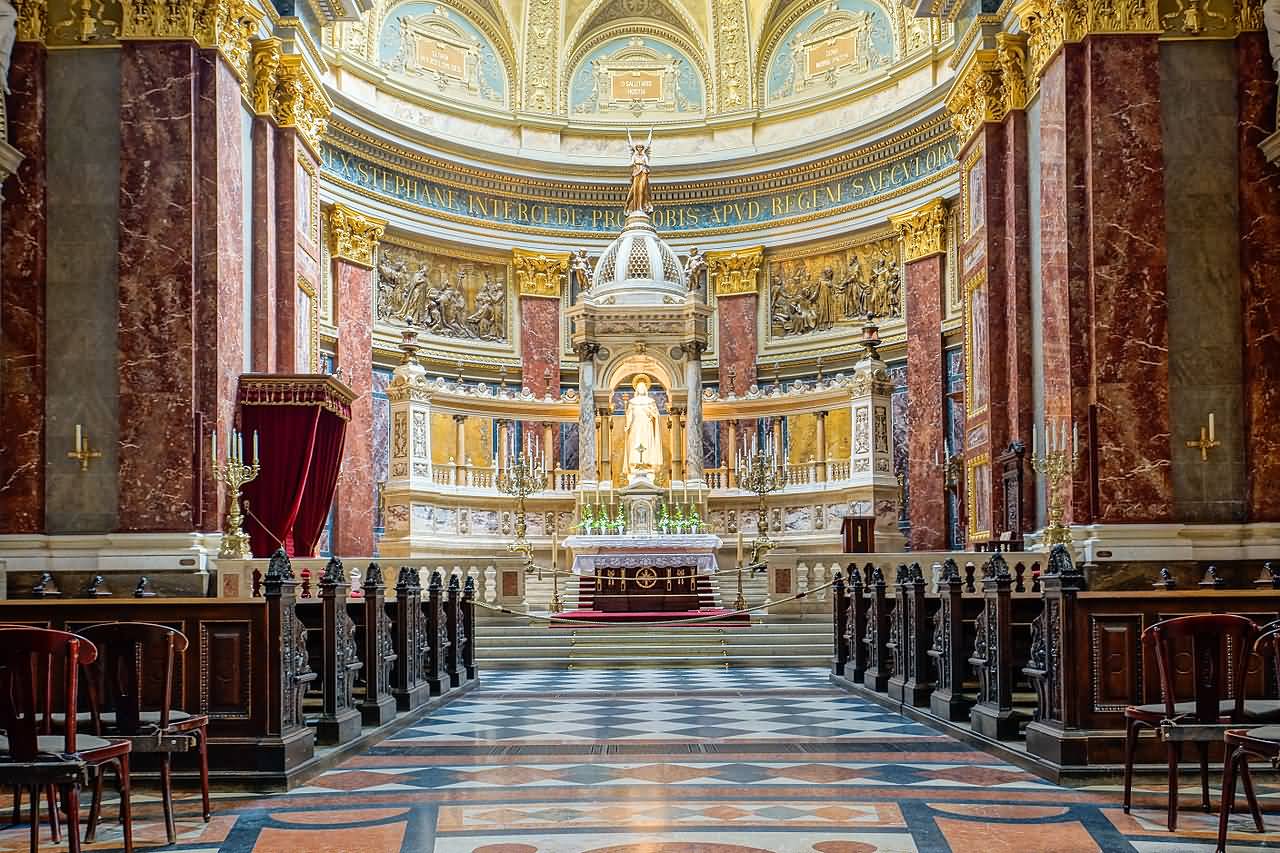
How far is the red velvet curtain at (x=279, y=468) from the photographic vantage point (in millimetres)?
14547

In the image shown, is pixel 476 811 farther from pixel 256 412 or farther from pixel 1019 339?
pixel 1019 339

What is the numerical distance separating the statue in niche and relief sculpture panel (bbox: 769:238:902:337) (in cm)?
484

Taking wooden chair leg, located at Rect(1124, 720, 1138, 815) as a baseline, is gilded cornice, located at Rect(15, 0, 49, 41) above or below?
above

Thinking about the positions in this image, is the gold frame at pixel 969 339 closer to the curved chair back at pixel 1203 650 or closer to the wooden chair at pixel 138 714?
the curved chair back at pixel 1203 650

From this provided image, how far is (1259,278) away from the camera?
Answer: 42.9 ft

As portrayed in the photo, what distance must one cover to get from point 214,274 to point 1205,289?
9.71m

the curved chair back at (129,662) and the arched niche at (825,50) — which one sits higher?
the arched niche at (825,50)

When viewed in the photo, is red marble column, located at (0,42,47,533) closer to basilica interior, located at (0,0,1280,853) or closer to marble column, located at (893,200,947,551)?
basilica interior, located at (0,0,1280,853)

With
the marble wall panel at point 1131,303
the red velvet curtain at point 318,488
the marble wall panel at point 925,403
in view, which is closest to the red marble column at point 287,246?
the red velvet curtain at point 318,488

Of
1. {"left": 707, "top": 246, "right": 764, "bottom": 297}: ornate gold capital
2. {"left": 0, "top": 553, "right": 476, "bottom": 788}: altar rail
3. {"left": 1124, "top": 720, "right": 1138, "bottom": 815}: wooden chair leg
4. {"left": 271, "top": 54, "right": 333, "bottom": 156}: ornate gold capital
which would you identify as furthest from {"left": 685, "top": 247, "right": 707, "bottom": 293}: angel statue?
{"left": 1124, "top": 720, "right": 1138, "bottom": 815}: wooden chair leg

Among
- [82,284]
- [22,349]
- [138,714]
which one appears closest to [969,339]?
[82,284]

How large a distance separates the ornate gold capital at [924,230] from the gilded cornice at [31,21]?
14.5 m

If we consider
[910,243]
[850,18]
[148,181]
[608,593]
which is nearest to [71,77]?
[148,181]

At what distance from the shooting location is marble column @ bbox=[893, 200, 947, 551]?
880 inches
